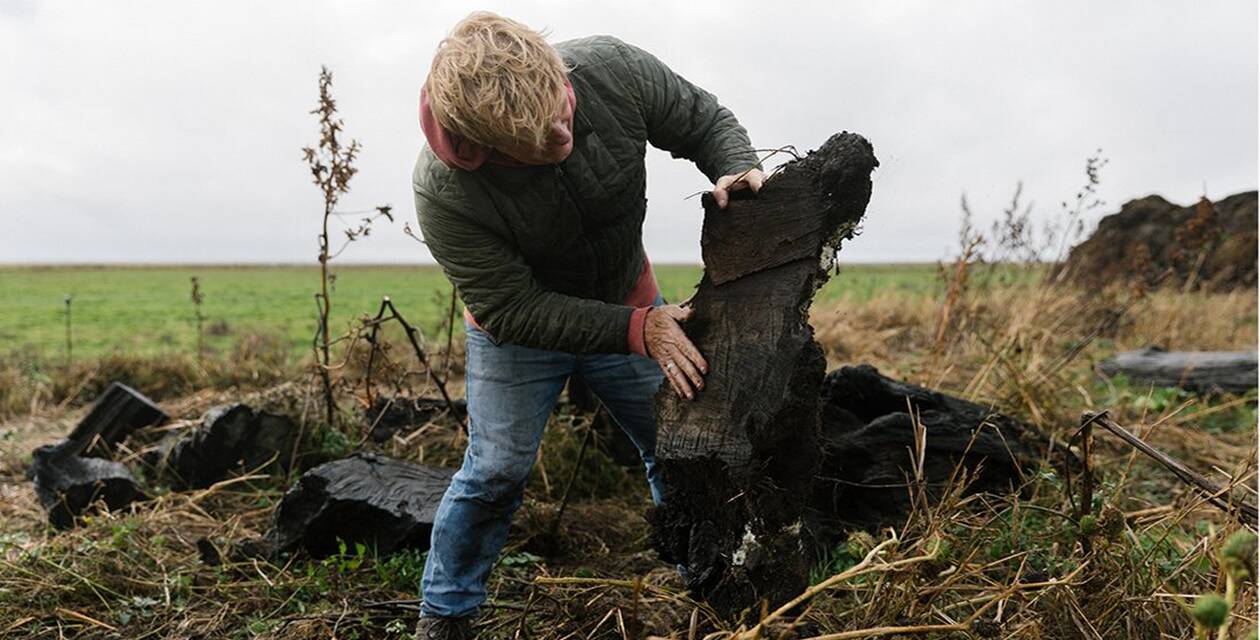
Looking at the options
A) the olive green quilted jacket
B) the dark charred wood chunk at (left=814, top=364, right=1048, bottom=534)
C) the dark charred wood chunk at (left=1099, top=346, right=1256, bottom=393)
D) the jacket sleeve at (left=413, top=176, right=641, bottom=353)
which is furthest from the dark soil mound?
the jacket sleeve at (left=413, top=176, right=641, bottom=353)

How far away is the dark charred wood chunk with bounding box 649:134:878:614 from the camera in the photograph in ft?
7.87

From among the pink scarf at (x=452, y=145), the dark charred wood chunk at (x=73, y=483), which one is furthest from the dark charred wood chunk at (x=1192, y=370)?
the dark charred wood chunk at (x=73, y=483)

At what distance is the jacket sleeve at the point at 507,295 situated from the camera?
2.71 m

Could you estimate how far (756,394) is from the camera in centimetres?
244

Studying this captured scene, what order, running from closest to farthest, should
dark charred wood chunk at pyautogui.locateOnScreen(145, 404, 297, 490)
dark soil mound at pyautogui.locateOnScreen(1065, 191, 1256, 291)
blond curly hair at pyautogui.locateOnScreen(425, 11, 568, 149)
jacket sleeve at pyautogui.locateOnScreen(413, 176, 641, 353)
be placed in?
blond curly hair at pyautogui.locateOnScreen(425, 11, 568, 149), jacket sleeve at pyautogui.locateOnScreen(413, 176, 641, 353), dark charred wood chunk at pyautogui.locateOnScreen(145, 404, 297, 490), dark soil mound at pyautogui.locateOnScreen(1065, 191, 1256, 291)

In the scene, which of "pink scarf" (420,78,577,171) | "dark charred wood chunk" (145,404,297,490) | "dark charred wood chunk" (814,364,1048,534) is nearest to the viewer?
"pink scarf" (420,78,577,171)

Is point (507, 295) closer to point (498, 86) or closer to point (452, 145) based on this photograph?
point (452, 145)

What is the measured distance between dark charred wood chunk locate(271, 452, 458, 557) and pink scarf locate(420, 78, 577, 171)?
1.89 metres

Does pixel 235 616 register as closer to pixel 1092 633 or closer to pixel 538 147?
pixel 538 147

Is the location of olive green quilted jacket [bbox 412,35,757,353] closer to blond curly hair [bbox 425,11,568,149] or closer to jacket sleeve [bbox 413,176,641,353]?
jacket sleeve [bbox 413,176,641,353]

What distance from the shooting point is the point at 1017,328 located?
6285 mm

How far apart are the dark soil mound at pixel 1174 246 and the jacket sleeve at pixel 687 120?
6128mm

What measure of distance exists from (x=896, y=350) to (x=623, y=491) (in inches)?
198

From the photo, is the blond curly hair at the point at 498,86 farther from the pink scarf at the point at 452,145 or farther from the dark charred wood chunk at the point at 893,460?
the dark charred wood chunk at the point at 893,460
